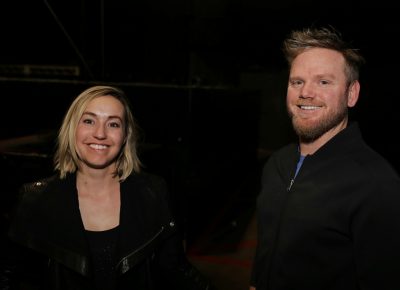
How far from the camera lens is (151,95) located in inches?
150

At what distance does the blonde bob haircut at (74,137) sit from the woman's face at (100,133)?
1.3 inches

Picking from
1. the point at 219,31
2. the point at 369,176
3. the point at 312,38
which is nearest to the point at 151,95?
the point at 312,38

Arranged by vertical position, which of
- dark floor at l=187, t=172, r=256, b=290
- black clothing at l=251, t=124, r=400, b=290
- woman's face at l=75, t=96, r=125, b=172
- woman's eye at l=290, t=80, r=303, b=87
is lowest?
dark floor at l=187, t=172, r=256, b=290

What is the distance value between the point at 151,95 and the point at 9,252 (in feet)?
7.65

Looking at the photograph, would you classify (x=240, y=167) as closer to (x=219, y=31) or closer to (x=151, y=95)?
(x=219, y=31)

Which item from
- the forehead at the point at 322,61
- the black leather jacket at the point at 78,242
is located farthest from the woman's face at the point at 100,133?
the forehead at the point at 322,61

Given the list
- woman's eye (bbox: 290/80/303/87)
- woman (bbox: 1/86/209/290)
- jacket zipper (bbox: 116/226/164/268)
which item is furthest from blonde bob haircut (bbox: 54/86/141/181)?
woman's eye (bbox: 290/80/303/87)

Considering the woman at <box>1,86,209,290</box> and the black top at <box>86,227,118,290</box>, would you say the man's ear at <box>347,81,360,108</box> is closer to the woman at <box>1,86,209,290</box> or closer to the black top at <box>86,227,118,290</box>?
the woman at <box>1,86,209,290</box>

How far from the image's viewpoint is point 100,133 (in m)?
1.81

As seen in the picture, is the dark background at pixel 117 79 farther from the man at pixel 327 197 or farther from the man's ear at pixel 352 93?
the man's ear at pixel 352 93

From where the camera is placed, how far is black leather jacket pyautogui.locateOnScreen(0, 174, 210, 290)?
1.71 meters

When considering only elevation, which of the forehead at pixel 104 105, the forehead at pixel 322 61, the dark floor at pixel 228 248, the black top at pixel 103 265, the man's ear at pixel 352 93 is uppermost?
the forehead at pixel 322 61

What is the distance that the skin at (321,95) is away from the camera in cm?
166

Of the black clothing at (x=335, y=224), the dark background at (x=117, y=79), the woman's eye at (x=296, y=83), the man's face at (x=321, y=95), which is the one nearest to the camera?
the black clothing at (x=335, y=224)
